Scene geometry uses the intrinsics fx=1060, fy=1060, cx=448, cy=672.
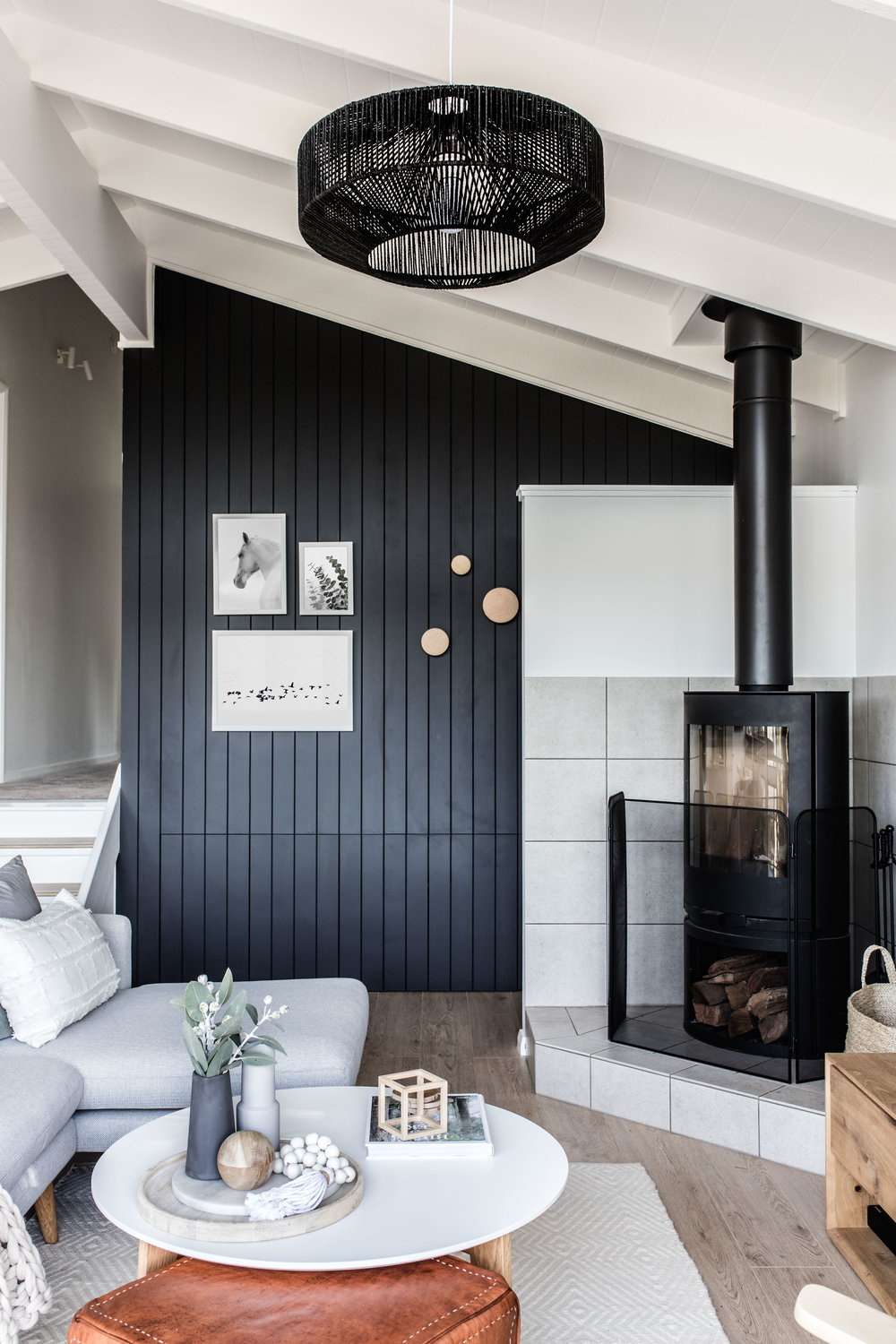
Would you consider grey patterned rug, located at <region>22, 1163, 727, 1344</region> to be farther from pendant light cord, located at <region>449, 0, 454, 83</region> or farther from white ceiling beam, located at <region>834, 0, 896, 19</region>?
pendant light cord, located at <region>449, 0, 454, 83</region>

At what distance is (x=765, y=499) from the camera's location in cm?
353

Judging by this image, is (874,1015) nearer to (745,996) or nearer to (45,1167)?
(745,996)

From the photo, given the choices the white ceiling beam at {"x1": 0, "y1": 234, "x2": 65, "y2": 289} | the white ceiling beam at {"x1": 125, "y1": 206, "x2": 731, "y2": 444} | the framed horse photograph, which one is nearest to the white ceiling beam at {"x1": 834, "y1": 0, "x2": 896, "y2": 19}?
the white ceiling beam at {"x1": 125, "y1": 206, "x2": 731, "y2": 444}

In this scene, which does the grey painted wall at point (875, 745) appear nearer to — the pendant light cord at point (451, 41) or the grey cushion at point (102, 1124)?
the pendant light cord at point (451, 41)

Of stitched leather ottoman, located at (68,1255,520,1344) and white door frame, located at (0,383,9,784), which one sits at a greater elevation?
white door frame, located at (0,383,9,784)

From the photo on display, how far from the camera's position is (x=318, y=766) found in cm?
484

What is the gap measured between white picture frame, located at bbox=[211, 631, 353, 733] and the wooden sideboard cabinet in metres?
2.95

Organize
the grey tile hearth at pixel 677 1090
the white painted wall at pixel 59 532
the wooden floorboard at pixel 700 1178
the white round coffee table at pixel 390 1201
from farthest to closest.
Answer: the white painted wall at pixel 59 532, the grey tile hearth at pixel 677 1090, the wooden floorboard at pixel 700 1178, the white round coffee table at pixel 390 1201

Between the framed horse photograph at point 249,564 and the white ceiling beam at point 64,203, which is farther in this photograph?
the framed horse photograph at point 249,564

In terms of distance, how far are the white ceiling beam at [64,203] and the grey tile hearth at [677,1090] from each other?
3.27 meters

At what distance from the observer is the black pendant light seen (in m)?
1.97

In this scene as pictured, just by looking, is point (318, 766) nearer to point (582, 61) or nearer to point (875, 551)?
point (875, 551)

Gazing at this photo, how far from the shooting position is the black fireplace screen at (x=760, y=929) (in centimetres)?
337

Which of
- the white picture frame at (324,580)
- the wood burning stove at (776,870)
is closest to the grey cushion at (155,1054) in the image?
the wood burning stove at (776,870)
